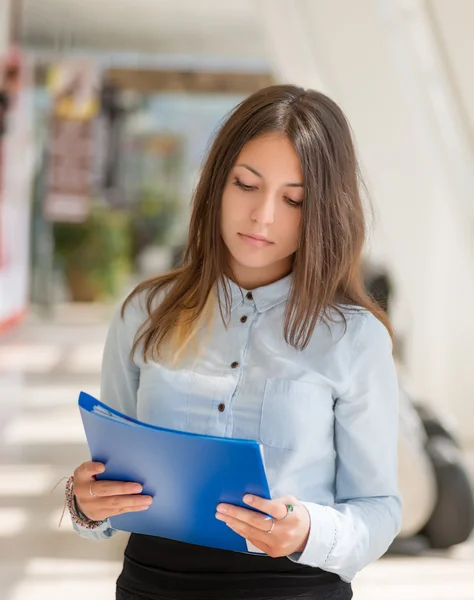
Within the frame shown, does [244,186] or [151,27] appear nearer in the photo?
[244,186]

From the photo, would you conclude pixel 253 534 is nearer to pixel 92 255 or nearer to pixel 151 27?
pixel 92 255

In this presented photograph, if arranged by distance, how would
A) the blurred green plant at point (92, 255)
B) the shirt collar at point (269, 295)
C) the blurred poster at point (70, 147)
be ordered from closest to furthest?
the shirt collar at point (269, 295) → the blurred poster at point (70, 147) → the blurred green plant at point (92, 255)

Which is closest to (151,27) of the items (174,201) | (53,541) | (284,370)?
(174,201)

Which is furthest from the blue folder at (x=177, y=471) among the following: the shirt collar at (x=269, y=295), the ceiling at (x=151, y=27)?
the ceiling at (x=151, y=27)

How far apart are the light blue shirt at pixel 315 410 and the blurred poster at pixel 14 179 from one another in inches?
372

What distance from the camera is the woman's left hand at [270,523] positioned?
4.17 ft

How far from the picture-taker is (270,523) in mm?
1279

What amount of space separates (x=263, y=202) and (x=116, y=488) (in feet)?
1.54

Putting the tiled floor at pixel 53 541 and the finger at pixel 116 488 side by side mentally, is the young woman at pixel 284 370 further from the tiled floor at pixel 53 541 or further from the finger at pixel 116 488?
the tiled floor at pixel 53 541

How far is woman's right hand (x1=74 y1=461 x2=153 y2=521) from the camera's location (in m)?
1.36

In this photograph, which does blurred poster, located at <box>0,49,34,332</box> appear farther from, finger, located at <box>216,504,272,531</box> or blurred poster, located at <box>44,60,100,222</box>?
finger, located at <box>216,504,272,531</box>

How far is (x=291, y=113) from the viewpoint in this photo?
1445 mm

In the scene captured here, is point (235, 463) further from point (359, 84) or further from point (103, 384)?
point (359, 84)

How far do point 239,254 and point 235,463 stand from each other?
36 centimetres
